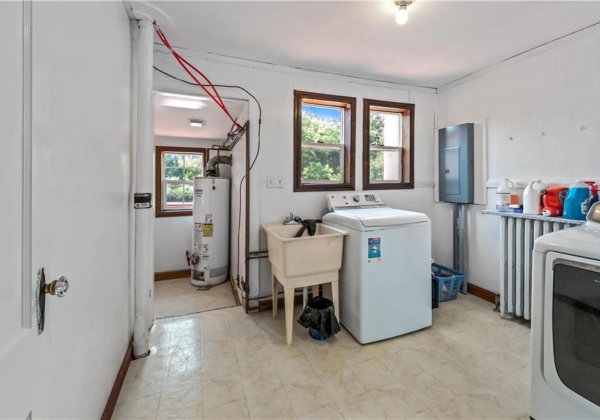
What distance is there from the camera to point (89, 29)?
1.18 meters

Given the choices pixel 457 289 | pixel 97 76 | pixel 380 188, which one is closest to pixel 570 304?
pixel 457 289

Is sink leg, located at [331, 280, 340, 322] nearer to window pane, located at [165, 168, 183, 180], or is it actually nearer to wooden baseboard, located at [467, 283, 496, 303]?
wooden baseboard, located at [467, 283, 496, 303]

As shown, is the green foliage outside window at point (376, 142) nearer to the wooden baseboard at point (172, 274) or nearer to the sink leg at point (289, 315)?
the sink leg at point (289, 315)

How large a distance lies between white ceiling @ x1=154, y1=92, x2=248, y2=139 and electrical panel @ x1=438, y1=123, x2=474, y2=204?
2.19 m

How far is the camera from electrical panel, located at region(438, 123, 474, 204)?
287 cm

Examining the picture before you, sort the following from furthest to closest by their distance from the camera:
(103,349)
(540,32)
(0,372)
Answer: (540,32) < (103,349) < (0,372)

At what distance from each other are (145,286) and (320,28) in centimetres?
224

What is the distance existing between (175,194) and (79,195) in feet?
11.2

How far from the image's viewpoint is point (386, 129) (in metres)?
3.34

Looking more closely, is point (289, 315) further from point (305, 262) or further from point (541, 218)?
point (541, 218)

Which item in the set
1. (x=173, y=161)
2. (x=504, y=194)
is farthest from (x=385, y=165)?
(x=173, y=161)

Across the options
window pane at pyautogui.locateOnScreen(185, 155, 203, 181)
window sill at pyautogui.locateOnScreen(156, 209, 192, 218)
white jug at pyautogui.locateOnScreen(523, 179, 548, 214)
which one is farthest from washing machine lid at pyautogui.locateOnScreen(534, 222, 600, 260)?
window pane at pyautogui.locateOnScreen(185, 155, 203, 181)

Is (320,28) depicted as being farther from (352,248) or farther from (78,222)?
(78,222)

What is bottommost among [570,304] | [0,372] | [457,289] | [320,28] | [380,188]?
[457,289]
